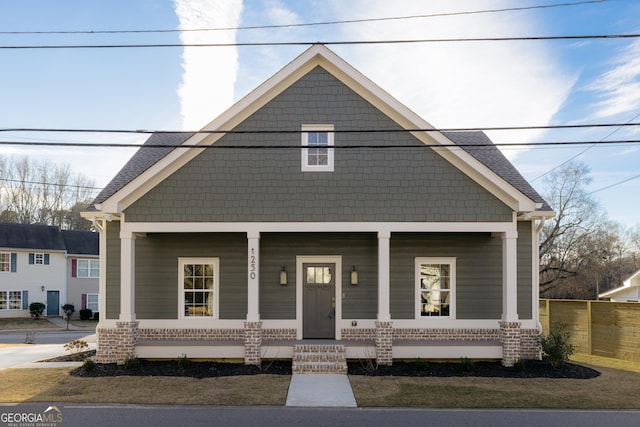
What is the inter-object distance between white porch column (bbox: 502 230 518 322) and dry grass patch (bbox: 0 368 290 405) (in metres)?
5.97

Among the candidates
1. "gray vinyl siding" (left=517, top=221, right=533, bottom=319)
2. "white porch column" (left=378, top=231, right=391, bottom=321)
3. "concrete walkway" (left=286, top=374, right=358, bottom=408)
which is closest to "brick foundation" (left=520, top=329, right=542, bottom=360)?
"gray vinyl siding" (left=517, top=221, right=533, bottom=319)

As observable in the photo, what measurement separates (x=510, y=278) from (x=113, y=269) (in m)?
10.8

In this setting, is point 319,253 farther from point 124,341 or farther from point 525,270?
point 525,270

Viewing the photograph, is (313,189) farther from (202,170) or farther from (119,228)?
(119,228)

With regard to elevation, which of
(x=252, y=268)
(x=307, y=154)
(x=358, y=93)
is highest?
(x=358, y=93)

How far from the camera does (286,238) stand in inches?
532

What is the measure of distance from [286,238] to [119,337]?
516cm

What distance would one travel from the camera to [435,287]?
528 inches

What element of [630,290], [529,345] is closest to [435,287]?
[529,345]

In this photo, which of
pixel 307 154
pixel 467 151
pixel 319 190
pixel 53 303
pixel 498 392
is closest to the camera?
pixel 498 392

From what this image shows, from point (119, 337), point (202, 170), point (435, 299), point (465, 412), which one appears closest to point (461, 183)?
point (435, 299)

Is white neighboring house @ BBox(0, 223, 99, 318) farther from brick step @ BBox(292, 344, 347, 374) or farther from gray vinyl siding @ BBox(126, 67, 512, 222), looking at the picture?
brick step @ BBox(292, 344, 347, 374)

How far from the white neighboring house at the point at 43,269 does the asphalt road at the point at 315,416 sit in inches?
1102

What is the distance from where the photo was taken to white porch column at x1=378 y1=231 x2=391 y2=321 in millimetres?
12031
